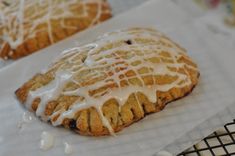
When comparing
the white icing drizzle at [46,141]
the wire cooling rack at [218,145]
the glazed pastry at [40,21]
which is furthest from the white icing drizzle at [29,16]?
the wire cooling rack at [218,145]

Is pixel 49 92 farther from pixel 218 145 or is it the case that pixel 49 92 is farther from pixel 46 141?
pixel 218 145

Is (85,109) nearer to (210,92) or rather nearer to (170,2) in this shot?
(210,92)

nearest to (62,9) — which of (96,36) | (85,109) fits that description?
(96,36)

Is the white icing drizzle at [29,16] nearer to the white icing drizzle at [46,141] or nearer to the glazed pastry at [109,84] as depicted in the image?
the glazed pastry at [109,84]

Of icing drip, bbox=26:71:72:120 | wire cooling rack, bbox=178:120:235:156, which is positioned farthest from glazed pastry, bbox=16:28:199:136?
wire cooling rack, bbox=178:120:235:156

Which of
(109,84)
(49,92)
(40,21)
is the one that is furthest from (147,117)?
(40,21)

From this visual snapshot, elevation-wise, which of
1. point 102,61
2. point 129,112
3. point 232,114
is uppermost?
point 102,61
